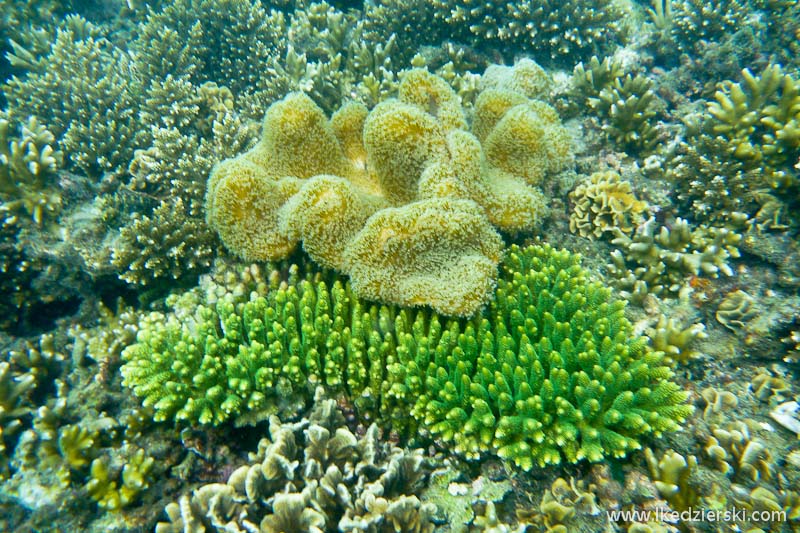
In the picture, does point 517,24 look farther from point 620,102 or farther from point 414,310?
point 414,310

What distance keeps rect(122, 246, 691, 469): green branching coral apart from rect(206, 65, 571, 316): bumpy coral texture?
0.38 meters

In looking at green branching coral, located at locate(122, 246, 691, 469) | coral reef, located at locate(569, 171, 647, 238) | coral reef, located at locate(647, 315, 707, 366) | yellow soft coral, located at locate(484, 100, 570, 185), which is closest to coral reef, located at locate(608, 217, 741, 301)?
coral reef, located at locate(569, 171, 647, 238)

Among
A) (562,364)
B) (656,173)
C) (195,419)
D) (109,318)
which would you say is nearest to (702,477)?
(562,364)

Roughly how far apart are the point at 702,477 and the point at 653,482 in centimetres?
41

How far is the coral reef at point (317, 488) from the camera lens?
3.05m

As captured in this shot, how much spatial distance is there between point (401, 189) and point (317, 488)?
9.65ft

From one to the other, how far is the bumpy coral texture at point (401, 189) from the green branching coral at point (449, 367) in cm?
38

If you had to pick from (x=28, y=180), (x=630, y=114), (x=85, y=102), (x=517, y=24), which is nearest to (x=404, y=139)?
(x=630, y=114)

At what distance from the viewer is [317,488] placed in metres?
3.18

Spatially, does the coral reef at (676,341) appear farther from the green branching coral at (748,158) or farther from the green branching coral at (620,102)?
the green branching coral at (620,102)

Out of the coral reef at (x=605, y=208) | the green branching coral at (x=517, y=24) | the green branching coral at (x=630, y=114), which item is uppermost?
the green branching coral at (x=517, y=24)

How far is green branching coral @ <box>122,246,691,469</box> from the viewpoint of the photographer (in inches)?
127

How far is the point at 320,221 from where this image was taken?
12.6 feet

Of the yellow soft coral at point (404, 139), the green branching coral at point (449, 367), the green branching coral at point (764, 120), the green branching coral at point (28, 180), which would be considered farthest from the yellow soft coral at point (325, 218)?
the green branching coral at point (764, 120)
